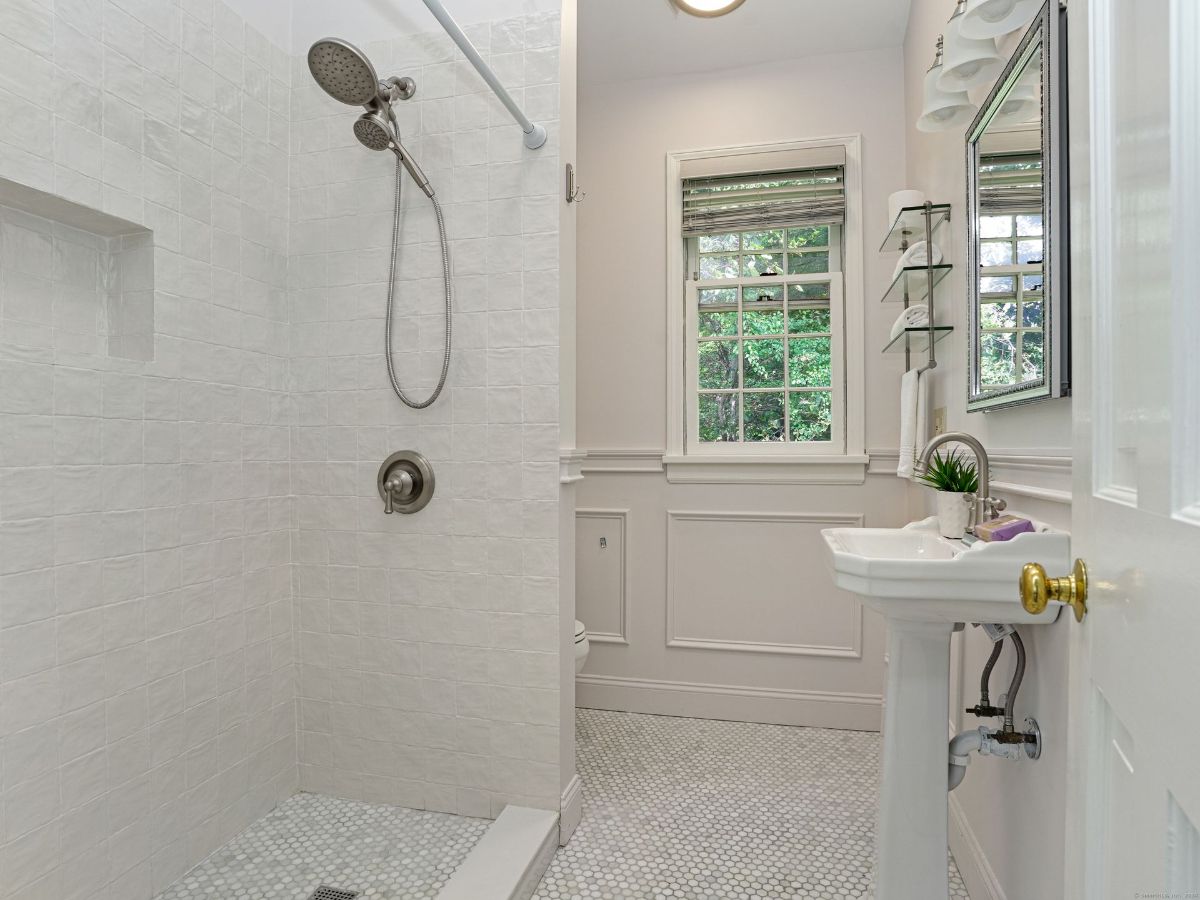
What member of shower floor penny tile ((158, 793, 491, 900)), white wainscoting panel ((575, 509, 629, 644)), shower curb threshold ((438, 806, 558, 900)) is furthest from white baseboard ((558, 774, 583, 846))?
white wainscoting panel ((575, 509, 629, 644))

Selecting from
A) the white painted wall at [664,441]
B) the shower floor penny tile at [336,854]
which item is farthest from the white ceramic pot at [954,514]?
the shower floor penny tile at [336,854]

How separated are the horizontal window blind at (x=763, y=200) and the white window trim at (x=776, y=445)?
0.04m

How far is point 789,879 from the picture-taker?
1.77m

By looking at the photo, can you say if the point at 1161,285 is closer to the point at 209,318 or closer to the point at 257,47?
the point at 209,318

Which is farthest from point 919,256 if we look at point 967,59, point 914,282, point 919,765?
point 919,765

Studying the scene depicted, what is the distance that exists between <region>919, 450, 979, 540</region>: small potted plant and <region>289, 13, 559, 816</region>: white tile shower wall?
3.21 ft

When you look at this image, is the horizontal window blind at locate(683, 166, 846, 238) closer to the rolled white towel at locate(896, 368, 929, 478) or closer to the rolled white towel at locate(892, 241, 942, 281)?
the rolled white towel at locate(892, 241, 942, 281)

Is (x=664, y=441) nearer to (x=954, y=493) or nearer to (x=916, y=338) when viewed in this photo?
(x=916, y=338)

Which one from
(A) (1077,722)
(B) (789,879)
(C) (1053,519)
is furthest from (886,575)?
(B) (789,879)

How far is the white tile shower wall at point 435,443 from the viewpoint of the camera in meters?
1.91

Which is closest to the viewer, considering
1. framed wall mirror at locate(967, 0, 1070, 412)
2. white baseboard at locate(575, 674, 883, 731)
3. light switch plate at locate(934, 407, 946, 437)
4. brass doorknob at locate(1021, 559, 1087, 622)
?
brass doorknob at locate(1021, 559, 1087, 622)

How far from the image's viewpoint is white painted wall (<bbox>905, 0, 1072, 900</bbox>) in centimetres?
123

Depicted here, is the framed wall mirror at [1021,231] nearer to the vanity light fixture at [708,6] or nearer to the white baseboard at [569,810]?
the vanity light fixture at [708,6]

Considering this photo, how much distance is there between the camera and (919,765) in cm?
140
